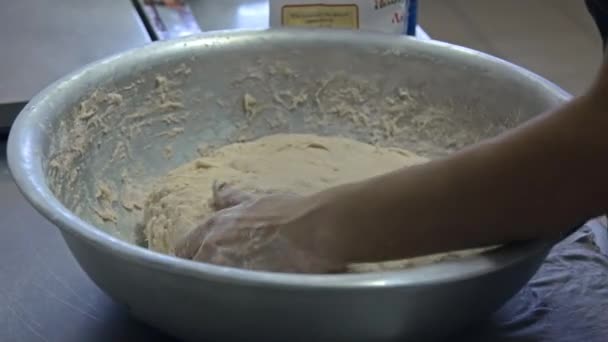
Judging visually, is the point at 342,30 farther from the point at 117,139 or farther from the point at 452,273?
the point at 452,273

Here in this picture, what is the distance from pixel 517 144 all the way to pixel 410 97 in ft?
1.36

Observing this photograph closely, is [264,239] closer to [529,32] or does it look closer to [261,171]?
[261,171]

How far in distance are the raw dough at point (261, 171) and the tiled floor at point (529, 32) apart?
1.49 meters

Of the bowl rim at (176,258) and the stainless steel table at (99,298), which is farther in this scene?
the stainless steel table at (99,298)

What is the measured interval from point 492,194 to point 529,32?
217 centimetres

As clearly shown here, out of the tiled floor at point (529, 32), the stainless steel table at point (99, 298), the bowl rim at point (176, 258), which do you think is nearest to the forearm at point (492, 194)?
the bowl rim at point (176, 258)

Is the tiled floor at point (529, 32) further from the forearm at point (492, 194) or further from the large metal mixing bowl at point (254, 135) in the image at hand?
the forearm at point (492, 194)

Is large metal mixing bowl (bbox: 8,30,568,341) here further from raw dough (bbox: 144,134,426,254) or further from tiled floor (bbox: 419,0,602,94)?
tiled floor (bbox: 419,0,602,94)

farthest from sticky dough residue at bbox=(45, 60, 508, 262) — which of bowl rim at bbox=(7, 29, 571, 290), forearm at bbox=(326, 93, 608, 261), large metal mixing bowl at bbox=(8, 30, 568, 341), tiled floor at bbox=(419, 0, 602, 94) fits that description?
tiled floor at bbox=(419, 0, 602, 94)

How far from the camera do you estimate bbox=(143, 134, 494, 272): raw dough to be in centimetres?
84

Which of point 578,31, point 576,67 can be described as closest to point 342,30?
point 576,67

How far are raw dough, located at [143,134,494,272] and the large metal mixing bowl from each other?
0.04 metres

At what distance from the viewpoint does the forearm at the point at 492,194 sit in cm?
57

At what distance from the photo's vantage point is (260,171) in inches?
36.3
